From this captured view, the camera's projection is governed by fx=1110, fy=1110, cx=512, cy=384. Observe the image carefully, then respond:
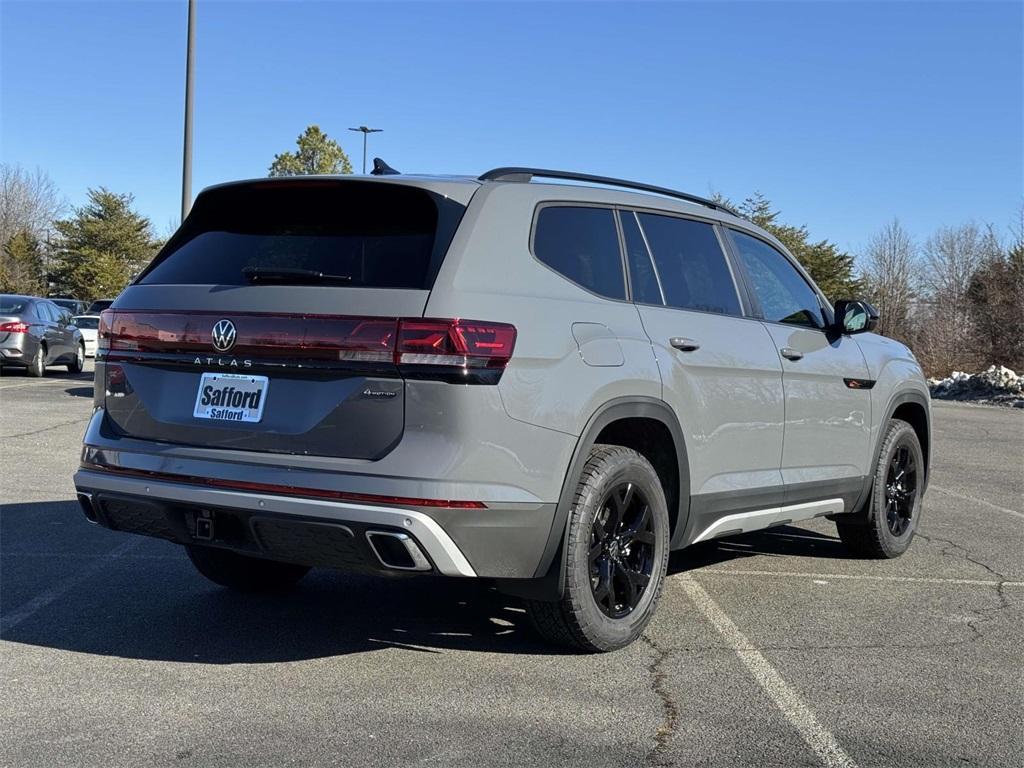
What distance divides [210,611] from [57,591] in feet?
2.77

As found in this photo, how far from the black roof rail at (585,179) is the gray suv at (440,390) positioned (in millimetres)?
22

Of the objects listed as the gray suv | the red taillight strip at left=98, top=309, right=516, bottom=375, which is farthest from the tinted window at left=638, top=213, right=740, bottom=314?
the red taillight strip at left=98, top=309, right=516, bottom=375

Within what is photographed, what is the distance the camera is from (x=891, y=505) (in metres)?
6.82

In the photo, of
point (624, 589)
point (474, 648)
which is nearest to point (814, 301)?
point (624, 589)

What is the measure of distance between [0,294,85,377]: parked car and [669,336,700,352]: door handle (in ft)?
61.0

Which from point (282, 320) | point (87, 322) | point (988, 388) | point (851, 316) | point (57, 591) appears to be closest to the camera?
point (282, 320)

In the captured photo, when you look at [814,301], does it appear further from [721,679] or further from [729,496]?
[721,679]

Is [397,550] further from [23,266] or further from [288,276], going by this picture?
[23,266]

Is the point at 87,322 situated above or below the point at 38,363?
above

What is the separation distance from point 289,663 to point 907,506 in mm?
4295

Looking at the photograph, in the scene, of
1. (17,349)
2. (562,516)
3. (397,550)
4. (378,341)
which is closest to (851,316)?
(562,516)

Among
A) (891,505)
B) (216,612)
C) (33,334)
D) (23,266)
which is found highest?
(23,266)

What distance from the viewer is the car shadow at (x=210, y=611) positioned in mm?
4590

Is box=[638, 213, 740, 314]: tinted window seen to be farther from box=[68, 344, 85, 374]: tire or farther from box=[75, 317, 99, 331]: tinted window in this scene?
box=[75, 317, 99, 331]: tinted window
